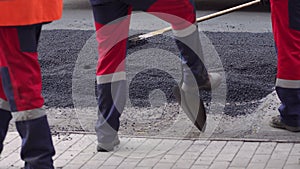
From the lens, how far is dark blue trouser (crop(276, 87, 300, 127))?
17.7 feet

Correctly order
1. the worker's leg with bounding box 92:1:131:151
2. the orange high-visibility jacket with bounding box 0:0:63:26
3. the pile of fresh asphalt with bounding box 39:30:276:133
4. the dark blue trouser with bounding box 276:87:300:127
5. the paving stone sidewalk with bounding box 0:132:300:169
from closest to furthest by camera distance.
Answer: the orange high-visibility jacket with bounding box 0:0:63:26
the paving stone sidewalk with bounding box 0:132:300:169
the worker's leg with bounding box 92:1:131:151
the dark blue trouser with bounding box 276:87:300:127
the pile of fresh asphalt with bounding box 39:30:276:133

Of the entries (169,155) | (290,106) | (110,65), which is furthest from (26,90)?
(290,106)

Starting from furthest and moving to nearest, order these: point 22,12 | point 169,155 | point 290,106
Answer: point 290,106, point 169,155, point 22,12

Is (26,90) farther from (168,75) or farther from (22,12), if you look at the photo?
(168,75)

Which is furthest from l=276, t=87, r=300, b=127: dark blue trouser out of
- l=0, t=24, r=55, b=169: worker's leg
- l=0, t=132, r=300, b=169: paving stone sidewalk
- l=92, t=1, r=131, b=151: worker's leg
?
l=0, t=24, r=55, b=169: worker's leg

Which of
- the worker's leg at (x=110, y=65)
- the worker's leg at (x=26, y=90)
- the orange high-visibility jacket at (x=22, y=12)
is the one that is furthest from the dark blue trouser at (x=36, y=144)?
the worker's leg at (x=110, y=65)

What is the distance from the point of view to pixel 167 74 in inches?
271

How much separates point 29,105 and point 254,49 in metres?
4.12

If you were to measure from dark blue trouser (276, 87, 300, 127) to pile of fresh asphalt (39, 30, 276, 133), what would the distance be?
16.9 inches

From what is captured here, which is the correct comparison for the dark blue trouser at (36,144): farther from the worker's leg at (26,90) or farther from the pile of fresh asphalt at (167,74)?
the pile of fresh asphalt at (167,74)

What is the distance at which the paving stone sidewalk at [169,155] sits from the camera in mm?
4734

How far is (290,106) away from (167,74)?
1712 millimetres

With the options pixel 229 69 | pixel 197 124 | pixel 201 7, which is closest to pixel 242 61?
pixel 229 69

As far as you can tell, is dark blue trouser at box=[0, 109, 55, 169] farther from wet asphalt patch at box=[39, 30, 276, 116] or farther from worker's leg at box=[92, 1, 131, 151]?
wet asphalt patch at box=[39, 30, 276, 116]
